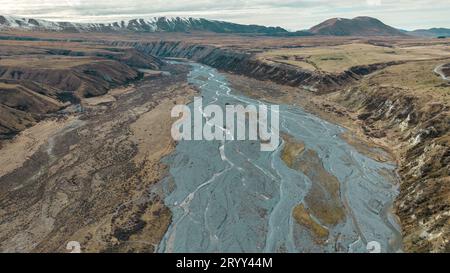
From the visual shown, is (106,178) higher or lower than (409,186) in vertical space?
lower

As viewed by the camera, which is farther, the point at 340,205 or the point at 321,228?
the point at 340,205

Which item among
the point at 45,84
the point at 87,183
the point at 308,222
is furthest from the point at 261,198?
the point at 45,84

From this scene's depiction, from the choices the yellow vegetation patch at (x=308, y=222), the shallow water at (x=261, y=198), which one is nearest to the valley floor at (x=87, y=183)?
the shallow water at (x=261, y=198)

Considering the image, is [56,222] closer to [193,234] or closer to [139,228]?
[139,228]

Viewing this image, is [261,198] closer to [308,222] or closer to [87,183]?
[308,222]

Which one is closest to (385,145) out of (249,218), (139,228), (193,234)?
(249,218)

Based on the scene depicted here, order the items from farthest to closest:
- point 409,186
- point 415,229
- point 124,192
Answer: point 124,192, point 409,186, point 415,229

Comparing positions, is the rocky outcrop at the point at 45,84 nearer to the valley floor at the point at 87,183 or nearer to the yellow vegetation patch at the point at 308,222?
the valley floor at the point at 87,183

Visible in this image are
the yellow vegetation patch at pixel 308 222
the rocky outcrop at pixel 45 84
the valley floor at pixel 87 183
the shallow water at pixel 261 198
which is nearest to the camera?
the shallow water at pixel 261 198

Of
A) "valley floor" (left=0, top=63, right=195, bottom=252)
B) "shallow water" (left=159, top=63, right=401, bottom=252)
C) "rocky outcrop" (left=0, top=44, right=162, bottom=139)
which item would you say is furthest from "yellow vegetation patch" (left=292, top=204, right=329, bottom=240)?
"rocky outcrop" (left=0, top=44, right=162, bottom=139)
